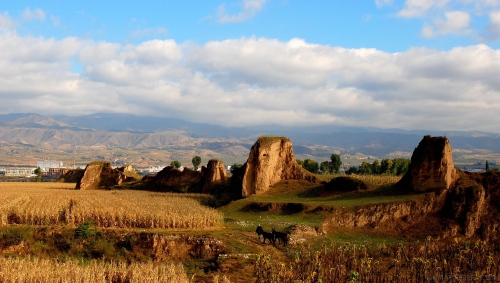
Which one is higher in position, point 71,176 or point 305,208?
point 305,208

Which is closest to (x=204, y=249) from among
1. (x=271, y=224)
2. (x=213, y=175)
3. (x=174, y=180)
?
(x=271, y=224)

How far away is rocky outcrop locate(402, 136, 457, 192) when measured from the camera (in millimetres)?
42000

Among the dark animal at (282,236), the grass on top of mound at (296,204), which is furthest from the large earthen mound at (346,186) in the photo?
the dark animal at (282,236)

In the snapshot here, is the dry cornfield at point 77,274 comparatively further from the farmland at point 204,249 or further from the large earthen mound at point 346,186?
the large earthen mound at point 346,186

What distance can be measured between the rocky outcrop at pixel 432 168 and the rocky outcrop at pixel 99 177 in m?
53.5

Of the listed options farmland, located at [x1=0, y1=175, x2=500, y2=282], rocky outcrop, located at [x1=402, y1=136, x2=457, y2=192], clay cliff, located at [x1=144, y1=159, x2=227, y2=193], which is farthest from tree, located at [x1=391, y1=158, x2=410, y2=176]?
farmland, located at [x1=0, y1=175, x2=500, y2=282]

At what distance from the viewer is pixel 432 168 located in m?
42.6

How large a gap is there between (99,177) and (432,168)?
59.5 meters

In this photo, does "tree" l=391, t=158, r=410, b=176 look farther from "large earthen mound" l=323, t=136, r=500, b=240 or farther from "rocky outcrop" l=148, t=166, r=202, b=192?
"large earthen mound" l=323, t=136, r=500, b=240

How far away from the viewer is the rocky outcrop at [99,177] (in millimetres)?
79838

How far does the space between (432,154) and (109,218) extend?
96.5 feet

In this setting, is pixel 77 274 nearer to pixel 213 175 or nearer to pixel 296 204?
pixel 296 204

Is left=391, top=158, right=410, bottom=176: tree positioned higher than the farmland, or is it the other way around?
left=391, top=158, right=410, bottom=176: tree

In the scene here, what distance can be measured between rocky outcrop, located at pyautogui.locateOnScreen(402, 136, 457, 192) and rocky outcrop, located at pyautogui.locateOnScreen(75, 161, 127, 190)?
53484 millimetres
